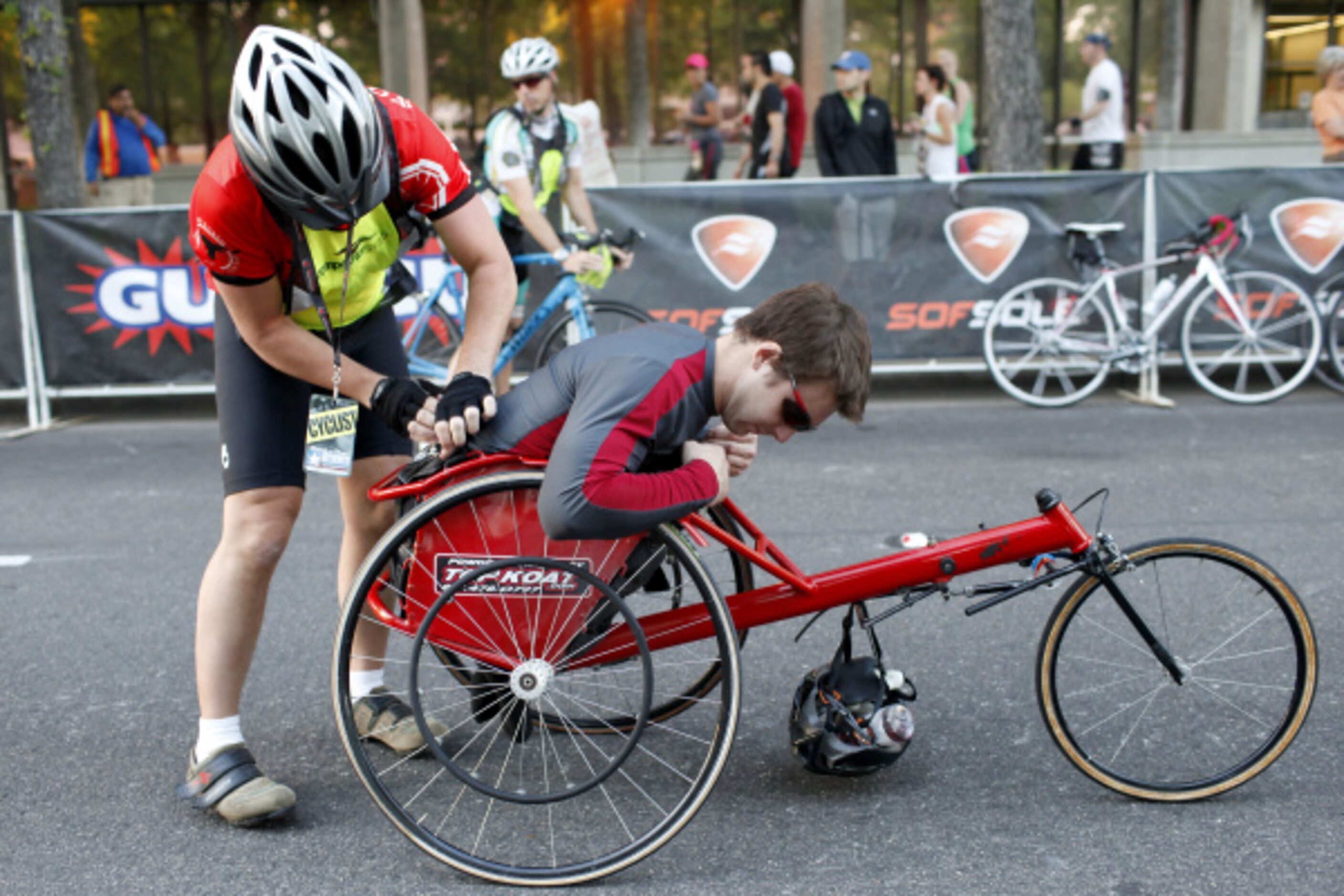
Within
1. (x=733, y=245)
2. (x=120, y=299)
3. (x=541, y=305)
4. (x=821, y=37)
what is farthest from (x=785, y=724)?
(x=821, y=37)

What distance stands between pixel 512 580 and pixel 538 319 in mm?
4757

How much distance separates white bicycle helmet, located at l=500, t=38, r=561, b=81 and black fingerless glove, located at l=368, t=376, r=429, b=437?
4.34 m

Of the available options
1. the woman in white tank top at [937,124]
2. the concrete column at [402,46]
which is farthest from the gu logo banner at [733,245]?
the concrete column at [402,46]

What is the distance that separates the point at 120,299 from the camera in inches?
320

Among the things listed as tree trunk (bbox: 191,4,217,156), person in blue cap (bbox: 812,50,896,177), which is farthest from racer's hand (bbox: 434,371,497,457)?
tree trunk (bbox: 191,4,217,156)

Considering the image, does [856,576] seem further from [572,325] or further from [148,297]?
[148,297]

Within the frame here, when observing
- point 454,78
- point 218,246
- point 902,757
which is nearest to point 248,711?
point 218,246

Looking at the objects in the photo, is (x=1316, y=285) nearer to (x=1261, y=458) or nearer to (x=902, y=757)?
(x=1261, y=458)

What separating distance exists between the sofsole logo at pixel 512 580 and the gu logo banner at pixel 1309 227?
22.8 feet

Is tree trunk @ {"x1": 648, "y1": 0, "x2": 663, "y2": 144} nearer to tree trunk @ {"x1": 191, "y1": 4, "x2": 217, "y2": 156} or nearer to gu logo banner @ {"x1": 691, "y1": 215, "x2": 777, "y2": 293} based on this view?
tree trunk @ {"x1": 191, "y1": 4, "x2": 217, "y2": 156}

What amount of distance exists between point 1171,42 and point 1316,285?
13471mm

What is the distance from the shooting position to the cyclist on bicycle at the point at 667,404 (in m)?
2.62

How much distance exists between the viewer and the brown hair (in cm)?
277

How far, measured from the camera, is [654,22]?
19.7m
